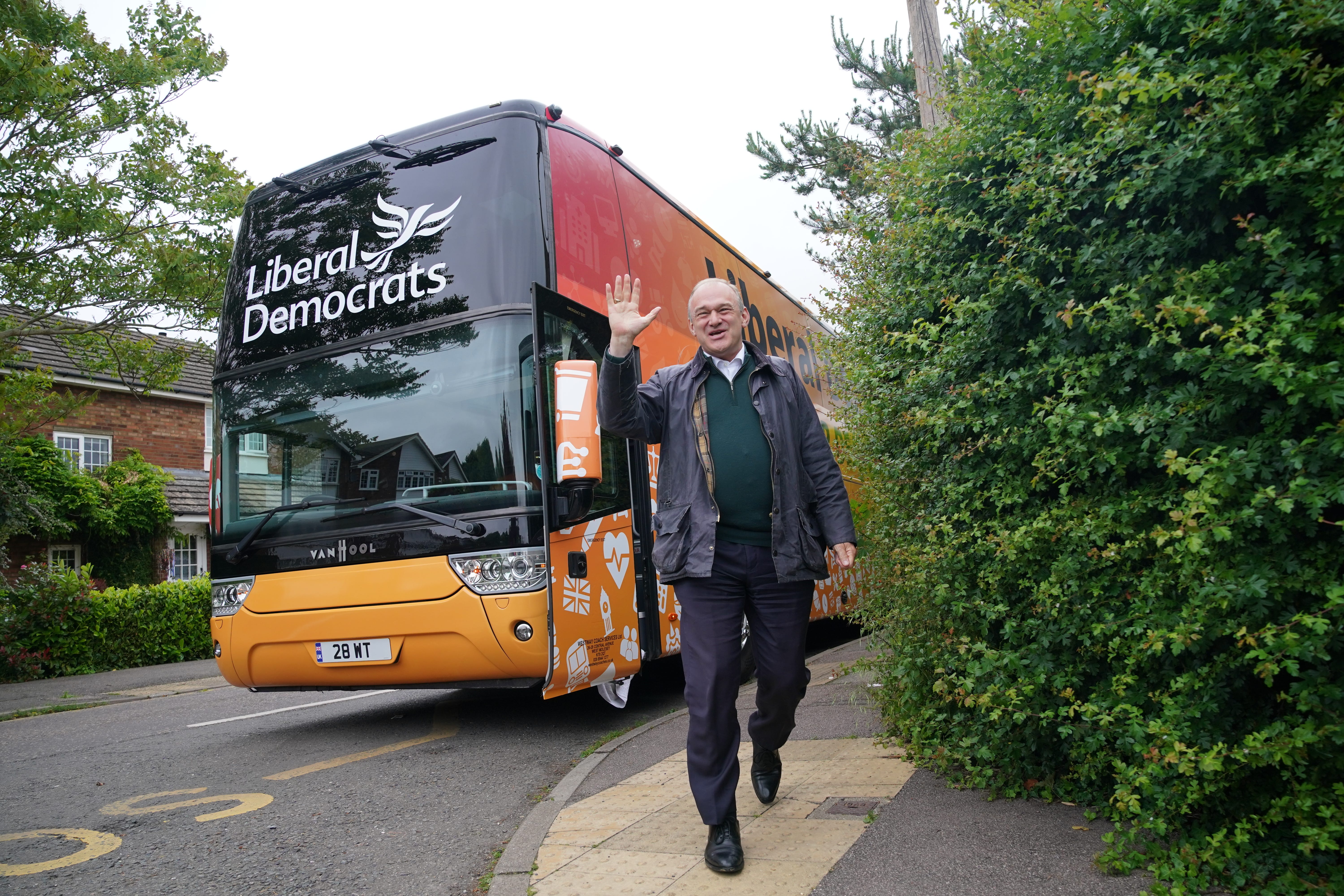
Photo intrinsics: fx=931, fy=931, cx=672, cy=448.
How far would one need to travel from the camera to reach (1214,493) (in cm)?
239

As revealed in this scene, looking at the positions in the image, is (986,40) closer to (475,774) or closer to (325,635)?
(475,774)

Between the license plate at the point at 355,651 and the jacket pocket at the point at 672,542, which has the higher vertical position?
the jacket pocket at the point at 672,542

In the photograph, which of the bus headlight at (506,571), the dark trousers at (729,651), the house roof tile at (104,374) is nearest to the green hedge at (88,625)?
the house roof tile at (104,374)

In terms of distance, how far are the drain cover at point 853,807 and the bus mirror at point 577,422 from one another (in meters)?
1.83

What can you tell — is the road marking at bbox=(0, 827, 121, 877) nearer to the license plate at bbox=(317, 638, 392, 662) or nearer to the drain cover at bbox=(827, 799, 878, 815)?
the license plate at bbox=(317, 638, 392, 662)

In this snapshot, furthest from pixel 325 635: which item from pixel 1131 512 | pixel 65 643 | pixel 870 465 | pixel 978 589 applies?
pixel 65 643

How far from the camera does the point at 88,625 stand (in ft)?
44.9

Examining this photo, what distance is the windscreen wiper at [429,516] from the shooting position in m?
5.20

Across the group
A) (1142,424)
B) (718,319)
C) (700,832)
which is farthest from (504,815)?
(1142,424)

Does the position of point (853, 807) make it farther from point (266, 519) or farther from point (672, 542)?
point (266, 519)

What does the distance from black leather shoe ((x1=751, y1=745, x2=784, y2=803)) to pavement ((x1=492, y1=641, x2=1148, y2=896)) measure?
6cm

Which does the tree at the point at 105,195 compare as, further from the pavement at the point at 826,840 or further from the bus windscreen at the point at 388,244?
the pavement at the point at 826,840

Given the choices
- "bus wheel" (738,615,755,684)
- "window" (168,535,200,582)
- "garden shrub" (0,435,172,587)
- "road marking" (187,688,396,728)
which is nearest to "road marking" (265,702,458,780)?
"road marking" (187,688,396,728)

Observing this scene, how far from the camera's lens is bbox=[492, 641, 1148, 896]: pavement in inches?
114
